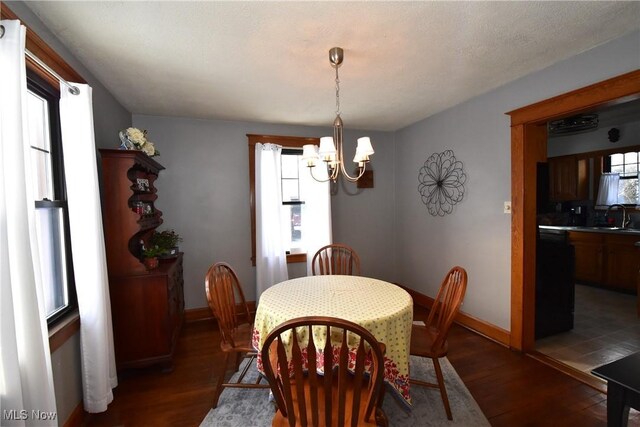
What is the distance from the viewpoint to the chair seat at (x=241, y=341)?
6.05 feet

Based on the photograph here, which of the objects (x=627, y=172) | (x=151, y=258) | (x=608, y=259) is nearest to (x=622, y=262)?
(x=608, y=259)

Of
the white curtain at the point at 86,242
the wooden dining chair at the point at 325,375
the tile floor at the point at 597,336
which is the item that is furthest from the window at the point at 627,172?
the white curtain at the point at 86,242

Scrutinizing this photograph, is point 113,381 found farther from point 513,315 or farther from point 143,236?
point 513,315

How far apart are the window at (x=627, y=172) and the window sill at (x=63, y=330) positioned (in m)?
6.57

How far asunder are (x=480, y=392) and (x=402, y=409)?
24.7 inches

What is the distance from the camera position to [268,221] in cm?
344

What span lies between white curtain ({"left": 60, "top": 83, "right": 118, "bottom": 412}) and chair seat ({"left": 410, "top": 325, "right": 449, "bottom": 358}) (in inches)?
77.4

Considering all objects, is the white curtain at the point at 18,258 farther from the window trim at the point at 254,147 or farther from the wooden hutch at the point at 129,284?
the window trim at the point at 254,147

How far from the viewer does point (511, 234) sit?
8.29 feet

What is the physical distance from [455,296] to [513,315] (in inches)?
48.2

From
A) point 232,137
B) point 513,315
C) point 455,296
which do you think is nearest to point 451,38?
point 455,296

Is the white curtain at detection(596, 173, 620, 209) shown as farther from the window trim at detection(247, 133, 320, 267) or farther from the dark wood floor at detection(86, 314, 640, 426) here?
the window trim at detection(247, 133, 320, 267)

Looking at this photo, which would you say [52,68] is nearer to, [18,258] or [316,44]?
[18,258]

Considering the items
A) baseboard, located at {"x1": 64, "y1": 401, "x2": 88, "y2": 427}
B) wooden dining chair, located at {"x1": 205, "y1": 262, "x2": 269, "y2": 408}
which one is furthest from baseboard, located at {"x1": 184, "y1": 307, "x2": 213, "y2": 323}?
baseboard, located at {"x1": 64, "y1": 401, "x2": 88, "y2": 427}
